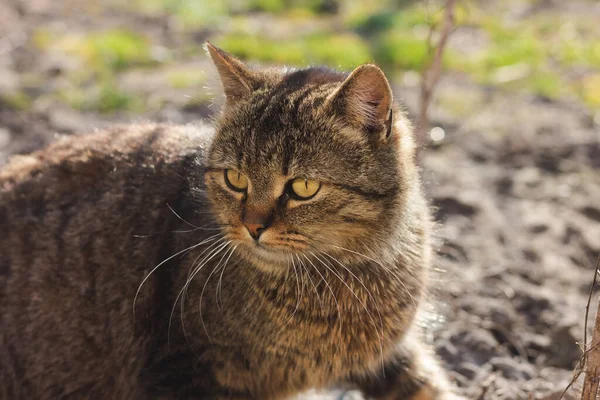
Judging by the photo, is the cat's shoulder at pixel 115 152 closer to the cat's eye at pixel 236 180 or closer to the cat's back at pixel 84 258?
the cat's back at pixel 84 258

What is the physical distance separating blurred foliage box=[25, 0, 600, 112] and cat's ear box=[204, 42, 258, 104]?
280 cm

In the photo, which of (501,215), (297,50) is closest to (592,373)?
(501,215)

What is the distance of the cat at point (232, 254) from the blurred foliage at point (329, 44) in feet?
8.95

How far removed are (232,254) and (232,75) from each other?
28.9 inches

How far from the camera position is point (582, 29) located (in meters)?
7.21

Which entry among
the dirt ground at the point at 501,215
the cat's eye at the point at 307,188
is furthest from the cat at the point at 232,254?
the dirt ground at the point at 501,215

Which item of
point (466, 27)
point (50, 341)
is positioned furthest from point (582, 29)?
point (50, 341)

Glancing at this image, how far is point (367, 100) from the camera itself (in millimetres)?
2455

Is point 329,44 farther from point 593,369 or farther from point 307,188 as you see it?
point 593,369

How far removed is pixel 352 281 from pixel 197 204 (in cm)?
72

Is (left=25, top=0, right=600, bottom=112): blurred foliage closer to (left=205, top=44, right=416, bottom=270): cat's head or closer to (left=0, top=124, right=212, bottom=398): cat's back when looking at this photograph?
(left=0, top=124, right=212, bottom=398): cat's back

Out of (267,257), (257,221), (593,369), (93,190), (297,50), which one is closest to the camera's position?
(593,369)

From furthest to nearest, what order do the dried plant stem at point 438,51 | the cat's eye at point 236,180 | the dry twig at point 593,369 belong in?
1. the dried plant stem at point 438,51
2. the cat's eye at point 236,180
3. the dry twig at point 593,369

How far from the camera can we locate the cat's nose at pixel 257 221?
8.05ft
